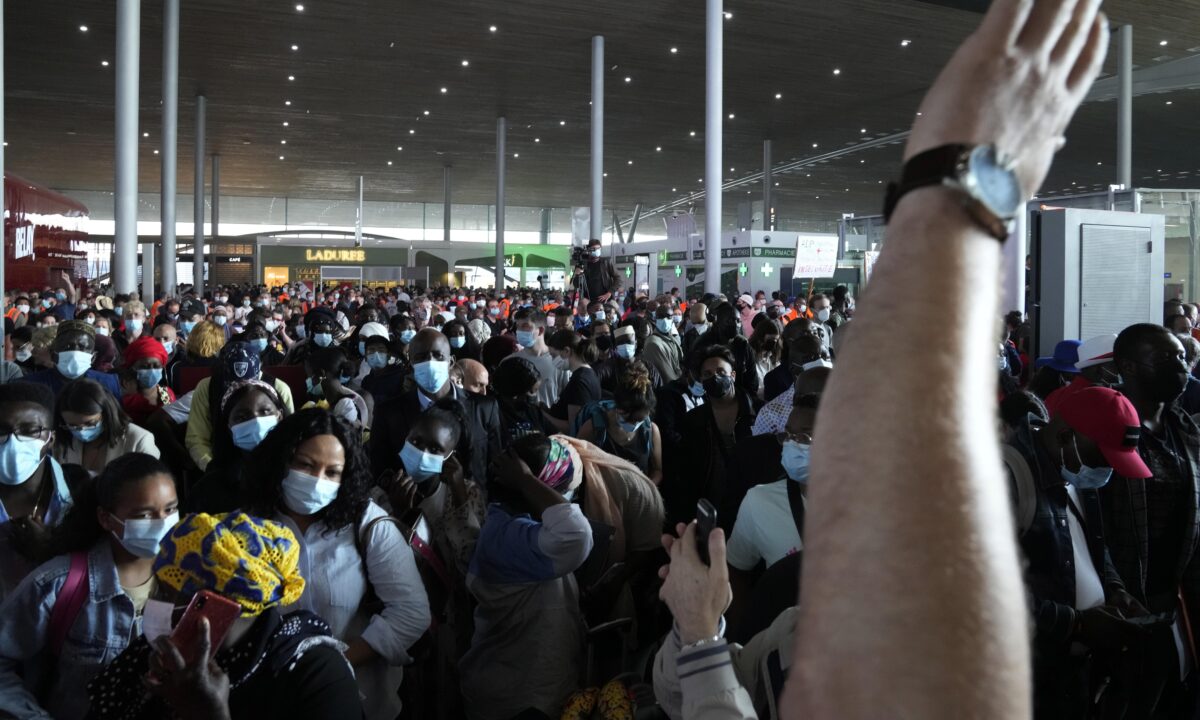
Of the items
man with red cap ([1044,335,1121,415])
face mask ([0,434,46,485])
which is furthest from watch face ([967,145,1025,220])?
man with red cap ([1044,335,1121,415])

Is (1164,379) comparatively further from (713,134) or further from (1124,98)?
(1124,98)

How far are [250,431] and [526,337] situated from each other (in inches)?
191

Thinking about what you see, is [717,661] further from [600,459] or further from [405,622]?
[600,459]

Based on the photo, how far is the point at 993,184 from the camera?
0.61 meters

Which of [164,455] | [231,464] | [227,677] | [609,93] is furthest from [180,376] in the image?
[609,93]

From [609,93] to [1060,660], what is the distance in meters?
29.7

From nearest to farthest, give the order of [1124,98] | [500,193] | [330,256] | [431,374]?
1. [431,374]
2. [1124,98]
3. [500,193]
4. [330,256]

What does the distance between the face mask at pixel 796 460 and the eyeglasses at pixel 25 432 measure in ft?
10.1

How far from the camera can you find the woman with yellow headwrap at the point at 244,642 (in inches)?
86.2

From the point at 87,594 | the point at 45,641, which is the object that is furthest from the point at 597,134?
the point at 45,641

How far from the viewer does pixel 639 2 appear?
2172 centimetres

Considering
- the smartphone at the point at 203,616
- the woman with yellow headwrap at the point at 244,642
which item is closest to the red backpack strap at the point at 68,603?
the woman with yellow headwrap at the point at 244,642

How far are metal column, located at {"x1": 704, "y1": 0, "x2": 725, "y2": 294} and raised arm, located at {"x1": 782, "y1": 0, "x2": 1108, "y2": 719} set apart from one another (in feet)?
57.4

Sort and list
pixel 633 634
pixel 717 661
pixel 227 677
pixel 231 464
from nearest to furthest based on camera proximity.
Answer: pixel 717 661
pixel 227 677
pixel 633 634
pixel 231 464
